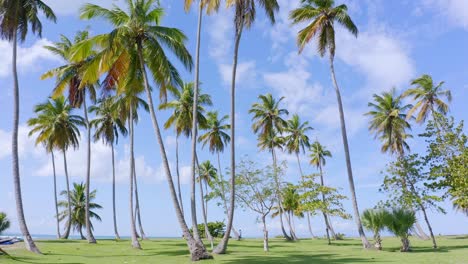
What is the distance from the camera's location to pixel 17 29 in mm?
22750

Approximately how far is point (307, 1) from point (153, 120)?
14.9 metres

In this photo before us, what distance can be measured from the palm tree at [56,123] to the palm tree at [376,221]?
2855 centimetres

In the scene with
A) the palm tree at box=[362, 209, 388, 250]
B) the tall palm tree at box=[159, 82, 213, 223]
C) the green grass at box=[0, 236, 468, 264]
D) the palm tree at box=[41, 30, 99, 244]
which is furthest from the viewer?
the tall palm tree at box=[159, 82, 213, 223]

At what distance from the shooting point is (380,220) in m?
23.0

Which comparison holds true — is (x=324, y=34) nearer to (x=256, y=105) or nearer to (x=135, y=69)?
(x=135, y=69)

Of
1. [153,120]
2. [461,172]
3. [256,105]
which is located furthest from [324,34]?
[256,105]

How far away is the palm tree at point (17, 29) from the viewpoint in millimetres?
20672

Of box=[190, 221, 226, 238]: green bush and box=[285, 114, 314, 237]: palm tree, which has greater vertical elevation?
box=[285, 114, 314, 237]: palm tree

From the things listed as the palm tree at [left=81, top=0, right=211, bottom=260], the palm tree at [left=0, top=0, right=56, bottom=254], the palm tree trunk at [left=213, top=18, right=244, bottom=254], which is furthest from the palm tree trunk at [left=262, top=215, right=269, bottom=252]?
the palm tree at [left=0, top=0, right=56, bottom=254]

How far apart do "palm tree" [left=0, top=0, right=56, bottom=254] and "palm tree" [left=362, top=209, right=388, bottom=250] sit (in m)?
19.0

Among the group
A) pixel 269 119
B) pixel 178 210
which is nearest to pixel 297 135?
pixel 269 119

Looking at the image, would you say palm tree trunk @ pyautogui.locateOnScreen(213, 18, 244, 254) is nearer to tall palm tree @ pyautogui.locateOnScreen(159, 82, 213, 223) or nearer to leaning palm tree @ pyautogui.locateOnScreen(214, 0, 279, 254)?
leaning palm tree @ pyautogui.locateOnScreen(214, 0, 279, 254)

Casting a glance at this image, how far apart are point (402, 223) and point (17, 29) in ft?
83.6

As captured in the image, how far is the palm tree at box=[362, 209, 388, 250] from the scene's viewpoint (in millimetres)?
23000
